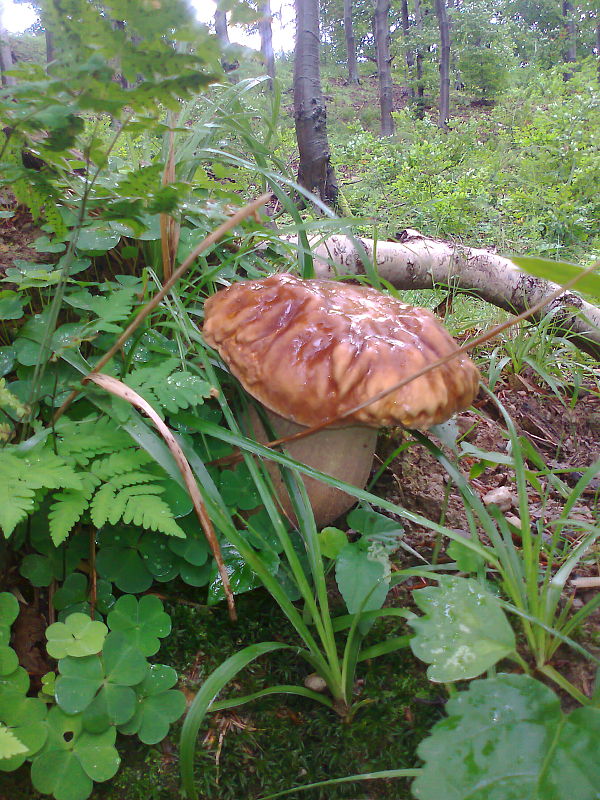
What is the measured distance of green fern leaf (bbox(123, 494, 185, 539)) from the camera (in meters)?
1.03

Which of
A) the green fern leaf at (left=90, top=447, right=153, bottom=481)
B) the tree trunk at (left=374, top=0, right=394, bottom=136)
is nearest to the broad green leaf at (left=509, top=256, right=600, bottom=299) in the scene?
the green fern leaf at (left=90, top=447, right=153, bottom=481)

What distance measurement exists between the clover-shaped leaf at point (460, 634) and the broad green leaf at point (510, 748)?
44mm

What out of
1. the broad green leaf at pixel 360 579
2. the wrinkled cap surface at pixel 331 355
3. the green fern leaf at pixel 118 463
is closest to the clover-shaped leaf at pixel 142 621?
the green fern leaf at pixel 118 463

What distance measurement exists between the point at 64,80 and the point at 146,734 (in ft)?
4.17

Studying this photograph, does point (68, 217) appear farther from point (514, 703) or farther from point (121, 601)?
point (514, 703)

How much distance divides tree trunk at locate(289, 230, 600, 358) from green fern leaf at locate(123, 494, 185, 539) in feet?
6.83

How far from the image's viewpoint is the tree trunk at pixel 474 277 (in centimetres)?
297

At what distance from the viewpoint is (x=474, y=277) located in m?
3.22

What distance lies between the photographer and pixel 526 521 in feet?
4.09

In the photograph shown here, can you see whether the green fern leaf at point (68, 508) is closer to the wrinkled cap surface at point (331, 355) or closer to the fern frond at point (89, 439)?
the fern frond at point (89, 439)

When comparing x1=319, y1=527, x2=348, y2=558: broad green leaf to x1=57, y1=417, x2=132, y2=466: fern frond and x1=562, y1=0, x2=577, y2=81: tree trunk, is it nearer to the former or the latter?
x1=57, y1=417, x2=132, y2=466: fern frond

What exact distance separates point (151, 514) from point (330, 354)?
559mm

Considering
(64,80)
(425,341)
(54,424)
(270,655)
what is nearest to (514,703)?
(270,655)

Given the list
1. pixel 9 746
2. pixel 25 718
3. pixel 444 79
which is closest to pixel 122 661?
pixel 25 718
